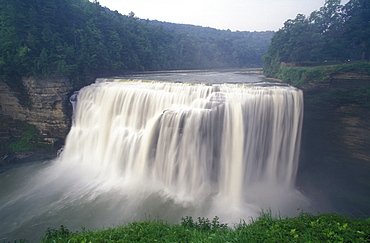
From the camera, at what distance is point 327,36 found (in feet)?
60.3

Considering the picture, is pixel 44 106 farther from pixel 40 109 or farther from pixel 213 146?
pixel 213 146

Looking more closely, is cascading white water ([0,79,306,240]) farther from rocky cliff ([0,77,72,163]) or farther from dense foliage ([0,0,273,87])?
dense foliage ([0,0,273,87])

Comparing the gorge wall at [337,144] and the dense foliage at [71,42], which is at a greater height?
the dense foliage at [71,42]

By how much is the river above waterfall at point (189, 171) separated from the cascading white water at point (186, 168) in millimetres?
54

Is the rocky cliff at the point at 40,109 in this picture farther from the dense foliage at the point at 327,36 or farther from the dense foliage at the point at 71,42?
the dense foliage at the point at 327,36

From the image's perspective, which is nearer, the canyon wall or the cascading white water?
the cascading white water

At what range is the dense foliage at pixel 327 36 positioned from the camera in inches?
621

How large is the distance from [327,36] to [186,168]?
16892mm

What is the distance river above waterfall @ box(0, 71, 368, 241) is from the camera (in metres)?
10.3

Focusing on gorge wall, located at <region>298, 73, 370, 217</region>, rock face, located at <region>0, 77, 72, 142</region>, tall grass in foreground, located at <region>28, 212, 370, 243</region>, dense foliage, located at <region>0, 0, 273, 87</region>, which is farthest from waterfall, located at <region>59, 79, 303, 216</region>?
dense foliage, located at <region>0, 0, 273, 87</region>

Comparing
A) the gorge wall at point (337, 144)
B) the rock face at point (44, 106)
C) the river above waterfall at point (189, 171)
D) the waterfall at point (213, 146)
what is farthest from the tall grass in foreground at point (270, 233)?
the rock face at point (44, 106)

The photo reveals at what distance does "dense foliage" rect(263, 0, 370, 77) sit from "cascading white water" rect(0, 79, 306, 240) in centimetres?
864

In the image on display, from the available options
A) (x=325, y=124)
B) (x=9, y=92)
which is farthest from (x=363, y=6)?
(x=9, y=92)

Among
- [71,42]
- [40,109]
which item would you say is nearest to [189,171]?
[40,109]
